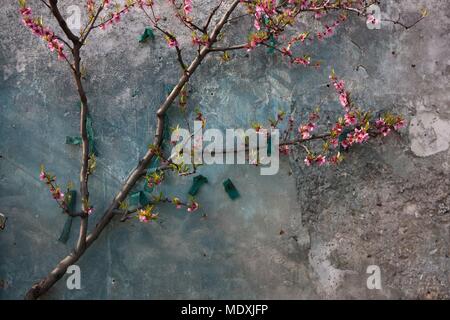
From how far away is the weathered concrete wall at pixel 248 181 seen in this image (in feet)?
15.3

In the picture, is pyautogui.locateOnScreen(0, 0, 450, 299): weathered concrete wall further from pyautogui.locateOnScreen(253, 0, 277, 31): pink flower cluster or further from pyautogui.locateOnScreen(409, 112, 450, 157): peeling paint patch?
pyautogui.locateOnScreen(253, 0, 277, 31): pink flower cluster

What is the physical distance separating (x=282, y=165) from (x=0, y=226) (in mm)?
2341

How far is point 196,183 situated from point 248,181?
0.42 meters

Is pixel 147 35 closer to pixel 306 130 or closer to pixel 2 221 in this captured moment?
pixel 306 130

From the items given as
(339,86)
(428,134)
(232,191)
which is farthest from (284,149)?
(428,134)

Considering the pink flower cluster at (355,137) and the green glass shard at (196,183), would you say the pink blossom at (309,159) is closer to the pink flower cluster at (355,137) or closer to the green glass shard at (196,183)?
the pink flower cluster at (355,137)

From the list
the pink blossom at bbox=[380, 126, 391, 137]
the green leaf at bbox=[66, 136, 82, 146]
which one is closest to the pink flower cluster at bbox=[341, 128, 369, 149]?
the pink blossom at bbox=[380, 126, 391, 137]

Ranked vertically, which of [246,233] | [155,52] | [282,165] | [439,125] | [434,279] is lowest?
[434,279]

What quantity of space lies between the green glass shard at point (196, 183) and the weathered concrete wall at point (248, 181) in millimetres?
64

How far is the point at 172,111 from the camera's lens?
4.82 meters

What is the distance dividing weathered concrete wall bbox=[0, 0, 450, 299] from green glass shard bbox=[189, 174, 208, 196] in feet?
0.21

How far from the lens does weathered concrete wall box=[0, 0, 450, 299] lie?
15.3 feet

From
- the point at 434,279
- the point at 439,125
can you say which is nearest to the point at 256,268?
the point at 434,279

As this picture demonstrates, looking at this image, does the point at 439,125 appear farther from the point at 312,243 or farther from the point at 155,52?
the point at 155,52
